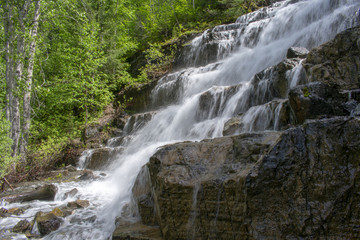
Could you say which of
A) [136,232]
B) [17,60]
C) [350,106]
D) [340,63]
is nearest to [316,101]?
[350,106]

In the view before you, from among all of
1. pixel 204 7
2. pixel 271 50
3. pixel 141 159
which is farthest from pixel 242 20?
pixel 141 159

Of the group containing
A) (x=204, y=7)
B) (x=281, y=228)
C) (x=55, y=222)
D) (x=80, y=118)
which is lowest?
(x=55, y=222)

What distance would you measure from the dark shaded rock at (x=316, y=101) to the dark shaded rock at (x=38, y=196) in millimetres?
6862

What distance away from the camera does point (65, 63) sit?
47.9ft

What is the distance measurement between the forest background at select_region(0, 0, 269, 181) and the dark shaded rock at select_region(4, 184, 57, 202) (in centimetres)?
104

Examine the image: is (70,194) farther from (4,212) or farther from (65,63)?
(65,63)

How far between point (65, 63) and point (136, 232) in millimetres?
13016

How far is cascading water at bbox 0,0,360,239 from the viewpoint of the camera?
6.28 meters

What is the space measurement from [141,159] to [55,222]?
3.56m

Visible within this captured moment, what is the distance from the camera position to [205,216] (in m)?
3.62

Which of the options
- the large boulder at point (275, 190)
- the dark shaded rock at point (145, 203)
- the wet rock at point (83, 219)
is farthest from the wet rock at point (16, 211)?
the large boulder at point (275, 190)

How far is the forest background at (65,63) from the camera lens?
1018 centimetres

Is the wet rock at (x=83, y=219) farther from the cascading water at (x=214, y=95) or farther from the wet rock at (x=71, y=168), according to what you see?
the wet rock at (x=71, y=168)

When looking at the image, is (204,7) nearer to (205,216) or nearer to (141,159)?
(141,159)
